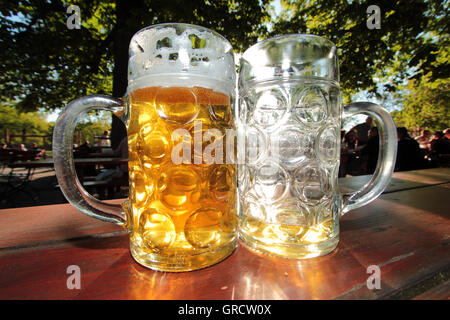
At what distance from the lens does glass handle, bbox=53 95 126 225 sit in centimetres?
32

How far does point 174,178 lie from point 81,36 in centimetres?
493

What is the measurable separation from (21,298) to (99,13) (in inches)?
224

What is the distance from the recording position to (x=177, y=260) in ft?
0.97

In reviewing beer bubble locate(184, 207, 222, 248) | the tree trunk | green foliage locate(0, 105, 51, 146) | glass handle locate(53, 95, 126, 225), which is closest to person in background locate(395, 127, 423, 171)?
beer bubble locate(184, 207, 222, 248)

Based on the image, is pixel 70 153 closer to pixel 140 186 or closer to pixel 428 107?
pixel 140 186

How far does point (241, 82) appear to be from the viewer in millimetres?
405

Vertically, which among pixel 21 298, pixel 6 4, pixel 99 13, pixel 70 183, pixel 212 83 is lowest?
pixel 21 298

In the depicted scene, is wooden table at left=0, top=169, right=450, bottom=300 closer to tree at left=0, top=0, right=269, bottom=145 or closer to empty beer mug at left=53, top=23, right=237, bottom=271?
empty beer mug at left=53, top=23, right=237, bottom=271

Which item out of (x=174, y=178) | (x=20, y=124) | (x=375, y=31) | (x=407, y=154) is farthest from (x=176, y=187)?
(x=20, y=124)

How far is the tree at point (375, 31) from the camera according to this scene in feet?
9.88

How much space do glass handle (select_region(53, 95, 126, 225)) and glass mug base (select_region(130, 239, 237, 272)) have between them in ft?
0.26

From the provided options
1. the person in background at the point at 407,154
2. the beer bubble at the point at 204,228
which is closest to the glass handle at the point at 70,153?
the beer bubble at the point at 204,228

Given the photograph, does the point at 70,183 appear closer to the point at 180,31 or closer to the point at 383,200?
the point at 180,31

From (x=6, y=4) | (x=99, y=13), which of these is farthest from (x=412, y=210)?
(x=99, y=13)
